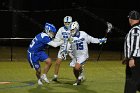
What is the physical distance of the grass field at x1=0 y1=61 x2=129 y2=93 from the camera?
12.5 m

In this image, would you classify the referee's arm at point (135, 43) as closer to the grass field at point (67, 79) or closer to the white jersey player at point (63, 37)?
the grass field at point (67, 79)

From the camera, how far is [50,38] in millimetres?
12656

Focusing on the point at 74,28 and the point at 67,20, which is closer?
the point at 74,28

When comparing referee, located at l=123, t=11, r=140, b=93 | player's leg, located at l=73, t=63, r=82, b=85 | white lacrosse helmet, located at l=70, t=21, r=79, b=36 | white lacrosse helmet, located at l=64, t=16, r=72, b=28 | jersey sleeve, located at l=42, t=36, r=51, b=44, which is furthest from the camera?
white lacrosse helmet, located at l=64, t=16, r=72, b=28

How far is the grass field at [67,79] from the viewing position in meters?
12.5

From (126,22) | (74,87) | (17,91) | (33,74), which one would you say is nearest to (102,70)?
(33,74)

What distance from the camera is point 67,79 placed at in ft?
47.4

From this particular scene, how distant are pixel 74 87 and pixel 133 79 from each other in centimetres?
357

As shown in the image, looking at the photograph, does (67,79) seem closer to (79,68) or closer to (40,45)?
(79,68)

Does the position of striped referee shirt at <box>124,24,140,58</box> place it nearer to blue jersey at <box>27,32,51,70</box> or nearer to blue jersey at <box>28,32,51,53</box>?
blue jersey at <box>28,32,51,53</box>

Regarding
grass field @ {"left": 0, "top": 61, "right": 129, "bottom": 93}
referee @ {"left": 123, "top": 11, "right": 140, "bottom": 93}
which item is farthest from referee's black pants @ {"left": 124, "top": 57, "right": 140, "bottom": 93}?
grass field @ {"left": 0, "top": 61, "right": 129, "bottom": 93}

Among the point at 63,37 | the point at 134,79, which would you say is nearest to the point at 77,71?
the point at 63,37

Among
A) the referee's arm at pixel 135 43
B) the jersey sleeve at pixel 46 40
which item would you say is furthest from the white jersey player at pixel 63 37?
the referee's arm at pixel 135 43

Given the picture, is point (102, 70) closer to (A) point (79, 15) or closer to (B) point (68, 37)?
(B) point (68, 37)
